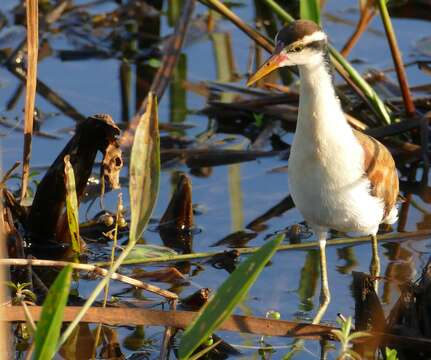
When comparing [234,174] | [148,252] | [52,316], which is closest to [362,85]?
[234,174]

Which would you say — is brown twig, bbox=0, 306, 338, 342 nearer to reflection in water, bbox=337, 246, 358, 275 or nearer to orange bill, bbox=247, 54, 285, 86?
orange bill, bbox=247, 54, 285, 86

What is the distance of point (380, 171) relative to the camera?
4.96 metres

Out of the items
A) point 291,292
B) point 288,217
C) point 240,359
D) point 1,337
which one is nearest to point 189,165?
point 288,217

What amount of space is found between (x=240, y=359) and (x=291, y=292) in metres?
0.78

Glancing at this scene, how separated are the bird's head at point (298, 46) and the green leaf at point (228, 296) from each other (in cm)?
134

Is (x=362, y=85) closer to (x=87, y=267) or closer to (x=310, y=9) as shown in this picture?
(x=310, y=9)

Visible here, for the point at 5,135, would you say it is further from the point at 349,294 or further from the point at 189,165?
the point at 349,294

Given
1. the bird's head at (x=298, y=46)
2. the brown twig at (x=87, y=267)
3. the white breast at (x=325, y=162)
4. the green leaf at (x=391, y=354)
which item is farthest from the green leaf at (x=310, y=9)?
the green leaf at (x=391, y=354)

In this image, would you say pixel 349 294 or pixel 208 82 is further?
pixel 208 82

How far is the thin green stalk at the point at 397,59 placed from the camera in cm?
611

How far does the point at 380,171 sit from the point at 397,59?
1.59 metres

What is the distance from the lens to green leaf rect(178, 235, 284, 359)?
134 inches

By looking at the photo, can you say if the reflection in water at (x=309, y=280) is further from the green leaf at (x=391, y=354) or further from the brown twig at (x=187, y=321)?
the green leaf at (x=391, y=354)

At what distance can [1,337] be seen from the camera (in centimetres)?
327
